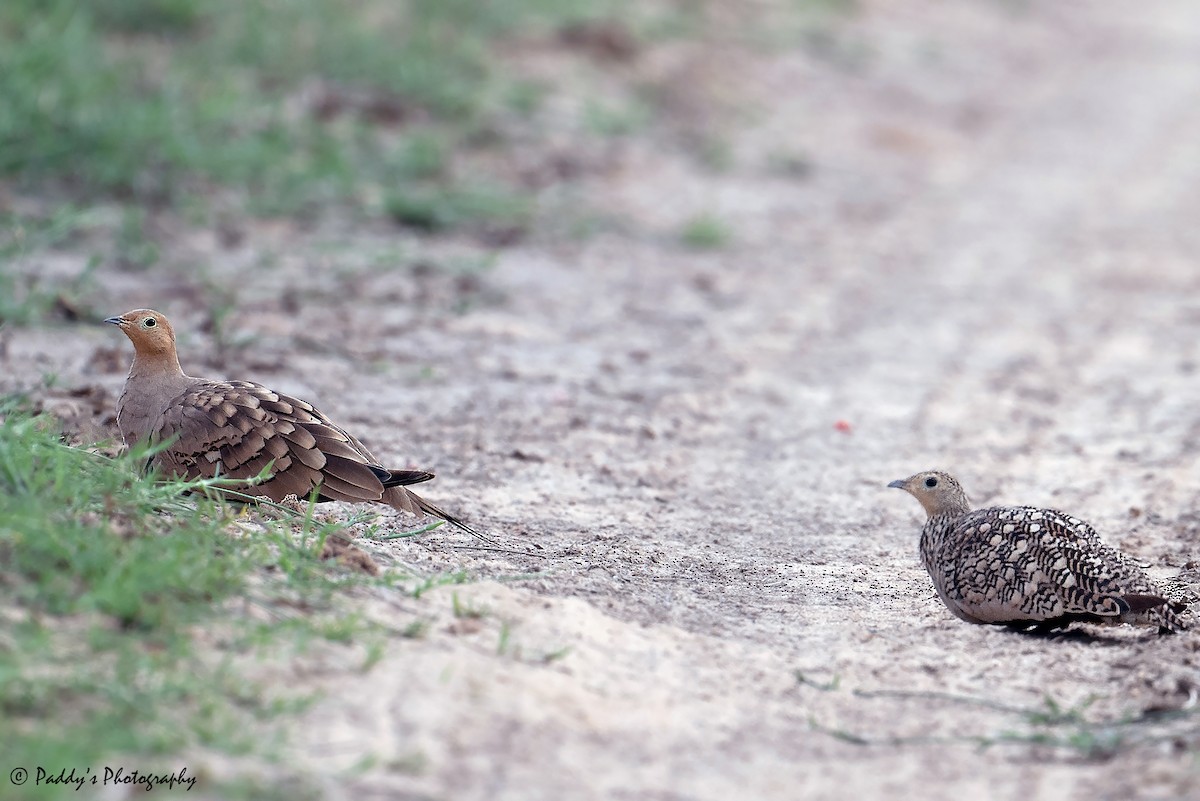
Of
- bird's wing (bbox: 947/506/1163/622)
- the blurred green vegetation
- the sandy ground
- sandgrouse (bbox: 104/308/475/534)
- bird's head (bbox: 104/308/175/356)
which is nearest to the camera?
the sandy ground

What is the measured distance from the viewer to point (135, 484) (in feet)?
13.6

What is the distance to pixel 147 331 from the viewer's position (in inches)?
199

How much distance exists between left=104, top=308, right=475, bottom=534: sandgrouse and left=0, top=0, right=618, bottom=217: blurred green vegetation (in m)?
4.32

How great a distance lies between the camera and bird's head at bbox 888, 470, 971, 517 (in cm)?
479

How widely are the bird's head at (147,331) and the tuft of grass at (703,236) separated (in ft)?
16.7

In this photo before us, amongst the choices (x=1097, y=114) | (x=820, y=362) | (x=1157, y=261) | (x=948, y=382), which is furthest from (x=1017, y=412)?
(x=1097, y=114)

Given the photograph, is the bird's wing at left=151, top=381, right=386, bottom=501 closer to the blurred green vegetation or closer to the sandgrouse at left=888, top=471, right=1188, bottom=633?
the sandgrouse at left=888, top=471, right=1188, bottom=633

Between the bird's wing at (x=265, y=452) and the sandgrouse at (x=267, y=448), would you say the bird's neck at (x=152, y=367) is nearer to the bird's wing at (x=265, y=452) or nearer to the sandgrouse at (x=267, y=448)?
the sandgrouse at (x=267, y=448)

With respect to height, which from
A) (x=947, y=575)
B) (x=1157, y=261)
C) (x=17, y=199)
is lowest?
(x=17, y=199)

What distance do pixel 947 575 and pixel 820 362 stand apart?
10.7ft

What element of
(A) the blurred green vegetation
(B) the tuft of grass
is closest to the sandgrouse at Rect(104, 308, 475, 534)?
(A) the blurred green vegetation

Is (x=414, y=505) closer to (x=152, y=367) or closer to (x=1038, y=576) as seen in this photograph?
(x=152, y=367)

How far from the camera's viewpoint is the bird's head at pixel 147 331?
5051 mm

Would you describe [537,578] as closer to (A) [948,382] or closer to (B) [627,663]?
(B) [627,663]
